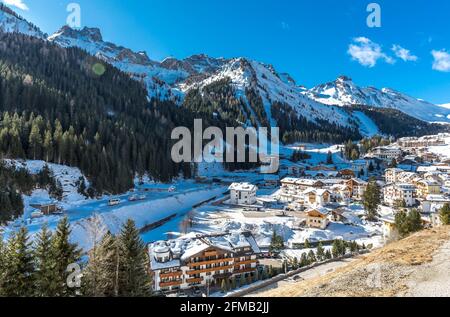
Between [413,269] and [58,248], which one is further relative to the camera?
[58,248]

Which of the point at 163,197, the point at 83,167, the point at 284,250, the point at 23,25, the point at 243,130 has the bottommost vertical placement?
the point at 284,250

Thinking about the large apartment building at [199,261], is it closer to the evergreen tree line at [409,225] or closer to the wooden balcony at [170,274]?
the wooden balcony at [170,274]

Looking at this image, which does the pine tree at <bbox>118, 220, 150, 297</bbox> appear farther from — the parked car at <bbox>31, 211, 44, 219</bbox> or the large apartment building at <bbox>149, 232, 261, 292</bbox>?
the parked car at <bbox>31, 211, 44, 219</bbox>

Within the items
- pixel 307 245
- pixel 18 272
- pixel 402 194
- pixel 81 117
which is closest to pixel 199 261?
pixel 307 245

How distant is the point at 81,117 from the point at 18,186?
41.6 meters

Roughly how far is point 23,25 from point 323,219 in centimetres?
21648

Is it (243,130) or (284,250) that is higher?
(243,130)

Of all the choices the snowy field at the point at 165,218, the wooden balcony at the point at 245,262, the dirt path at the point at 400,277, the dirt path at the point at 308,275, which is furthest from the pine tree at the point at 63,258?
the wooden balcony at the point at 245,262

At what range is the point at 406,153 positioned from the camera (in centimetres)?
14462

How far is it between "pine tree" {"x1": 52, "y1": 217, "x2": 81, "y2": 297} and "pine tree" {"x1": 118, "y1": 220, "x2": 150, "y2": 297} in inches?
104

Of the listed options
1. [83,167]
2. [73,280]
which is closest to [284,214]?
[83,167]

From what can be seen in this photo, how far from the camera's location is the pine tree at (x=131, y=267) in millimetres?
19312
